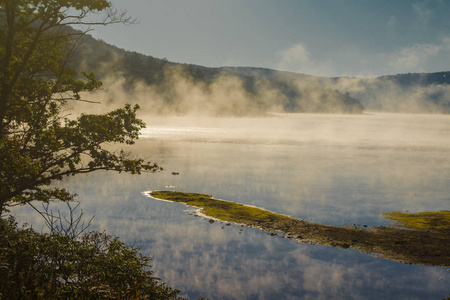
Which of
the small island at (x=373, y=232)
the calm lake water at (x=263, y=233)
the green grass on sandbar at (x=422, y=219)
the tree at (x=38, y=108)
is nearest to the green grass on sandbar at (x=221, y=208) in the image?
the small island at (x=373, y=232)

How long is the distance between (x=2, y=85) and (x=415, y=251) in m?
27.7

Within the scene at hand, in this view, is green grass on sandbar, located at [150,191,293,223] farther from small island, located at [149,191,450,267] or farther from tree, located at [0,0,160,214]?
tree, located at [0,0,160,214]

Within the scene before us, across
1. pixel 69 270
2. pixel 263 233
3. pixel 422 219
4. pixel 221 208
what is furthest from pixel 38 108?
pixel 422 219

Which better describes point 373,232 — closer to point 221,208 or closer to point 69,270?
point 221,208

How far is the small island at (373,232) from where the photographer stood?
2872 cm

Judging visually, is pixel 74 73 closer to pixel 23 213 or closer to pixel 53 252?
pixel 53 252

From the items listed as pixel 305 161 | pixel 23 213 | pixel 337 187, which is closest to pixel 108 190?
pixel 23 213

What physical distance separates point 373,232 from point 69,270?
83.6 feet

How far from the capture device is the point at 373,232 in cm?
3406

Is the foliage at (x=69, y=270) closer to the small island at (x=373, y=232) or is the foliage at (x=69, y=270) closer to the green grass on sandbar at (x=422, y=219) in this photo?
the small island at (x=373, y=232)

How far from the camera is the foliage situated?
15.7 metres

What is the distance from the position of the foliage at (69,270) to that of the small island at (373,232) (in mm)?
16778

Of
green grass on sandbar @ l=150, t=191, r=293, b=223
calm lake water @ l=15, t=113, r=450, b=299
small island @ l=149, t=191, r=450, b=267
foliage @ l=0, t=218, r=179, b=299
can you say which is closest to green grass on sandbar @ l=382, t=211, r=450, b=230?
small island @ l=149, t=191, r=450, b=267

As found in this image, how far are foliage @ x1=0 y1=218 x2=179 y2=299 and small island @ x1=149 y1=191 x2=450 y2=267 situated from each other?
16.8 metres
